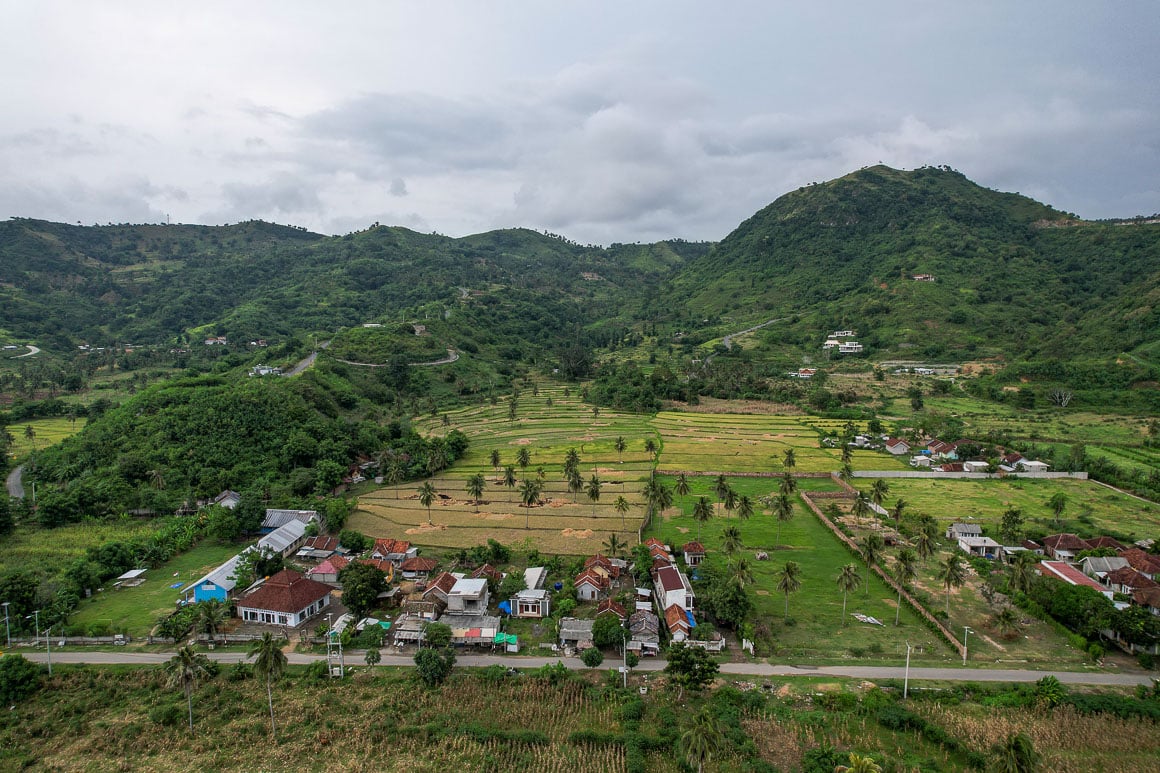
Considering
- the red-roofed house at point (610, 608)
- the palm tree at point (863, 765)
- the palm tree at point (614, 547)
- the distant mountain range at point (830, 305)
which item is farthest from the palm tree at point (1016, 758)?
the distant mountain range at point (830, 305)

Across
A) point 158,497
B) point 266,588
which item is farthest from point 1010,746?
point 158,497

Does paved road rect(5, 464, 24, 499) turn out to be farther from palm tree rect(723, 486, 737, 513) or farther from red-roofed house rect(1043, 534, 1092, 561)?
red-roofed house rect(1043, 534, 1092, 561)

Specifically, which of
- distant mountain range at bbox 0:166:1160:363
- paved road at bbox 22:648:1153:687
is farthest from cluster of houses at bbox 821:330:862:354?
paved road at bbox 22:648:1153:687

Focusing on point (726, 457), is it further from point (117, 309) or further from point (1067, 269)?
point (117, 309)

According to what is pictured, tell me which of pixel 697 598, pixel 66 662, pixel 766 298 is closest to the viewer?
pixel 66 662

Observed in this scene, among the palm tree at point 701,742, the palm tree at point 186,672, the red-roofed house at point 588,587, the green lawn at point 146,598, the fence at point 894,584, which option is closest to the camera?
the palm tree at point 701,742

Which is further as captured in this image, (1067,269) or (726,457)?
(1067,269)

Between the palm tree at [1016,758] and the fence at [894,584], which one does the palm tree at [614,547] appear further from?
the palm tree at [1016,758]
